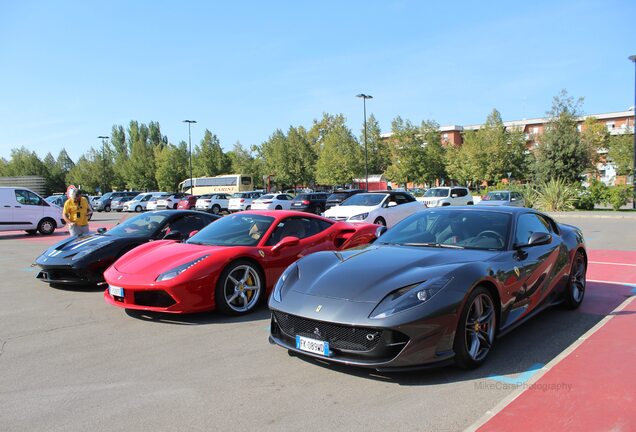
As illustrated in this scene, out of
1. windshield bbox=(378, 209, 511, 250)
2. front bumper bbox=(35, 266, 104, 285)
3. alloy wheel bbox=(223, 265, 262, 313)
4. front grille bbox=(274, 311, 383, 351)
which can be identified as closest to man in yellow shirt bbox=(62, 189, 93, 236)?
front bumper bbox=(35, 266, 104, 285)

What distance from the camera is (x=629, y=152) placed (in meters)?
50.7

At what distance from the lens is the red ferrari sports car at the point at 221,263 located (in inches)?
212

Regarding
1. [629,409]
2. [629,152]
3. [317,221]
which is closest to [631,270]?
[317,221]

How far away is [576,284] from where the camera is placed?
6023mm

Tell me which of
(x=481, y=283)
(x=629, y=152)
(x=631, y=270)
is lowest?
(x=631, y=270)

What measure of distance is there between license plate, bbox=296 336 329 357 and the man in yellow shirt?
7578 mm

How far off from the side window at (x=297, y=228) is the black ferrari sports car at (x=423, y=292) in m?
1.70

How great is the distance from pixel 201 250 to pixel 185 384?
2362 mm

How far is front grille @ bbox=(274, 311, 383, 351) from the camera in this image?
3.58 metres

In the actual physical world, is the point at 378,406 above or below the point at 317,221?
below

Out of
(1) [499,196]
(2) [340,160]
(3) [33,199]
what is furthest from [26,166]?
(1) [499,196]

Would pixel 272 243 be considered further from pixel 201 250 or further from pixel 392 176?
pixel 392 176

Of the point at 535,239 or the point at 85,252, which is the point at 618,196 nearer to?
the point at 535,239

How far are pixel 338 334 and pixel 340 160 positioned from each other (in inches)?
2175
